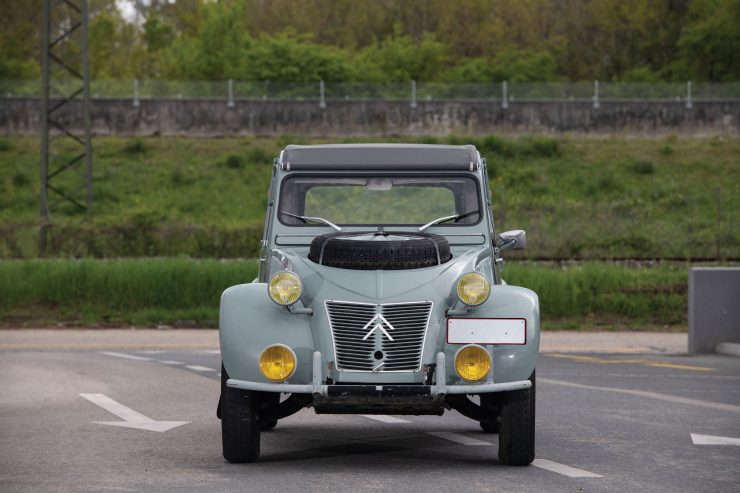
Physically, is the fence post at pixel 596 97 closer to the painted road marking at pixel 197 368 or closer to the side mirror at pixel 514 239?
the painted road marking at pixel 197 368

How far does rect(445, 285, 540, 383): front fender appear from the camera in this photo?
978cm

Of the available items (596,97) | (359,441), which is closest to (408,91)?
(596,97)

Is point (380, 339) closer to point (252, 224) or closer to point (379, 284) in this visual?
point (379, 284)

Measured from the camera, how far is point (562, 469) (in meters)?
9.87

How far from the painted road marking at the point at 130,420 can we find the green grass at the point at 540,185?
22142mm

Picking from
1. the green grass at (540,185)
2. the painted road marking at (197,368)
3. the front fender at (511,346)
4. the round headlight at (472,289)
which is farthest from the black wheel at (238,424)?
the green grass at (540,185)

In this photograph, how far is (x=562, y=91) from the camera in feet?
210

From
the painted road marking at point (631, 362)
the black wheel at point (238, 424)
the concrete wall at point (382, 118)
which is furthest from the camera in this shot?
the concrete wall at point (382, 118)

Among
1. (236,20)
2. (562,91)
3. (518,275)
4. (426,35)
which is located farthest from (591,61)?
(518,275)

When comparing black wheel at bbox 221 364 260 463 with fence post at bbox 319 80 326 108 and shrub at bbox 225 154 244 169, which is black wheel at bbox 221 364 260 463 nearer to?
shrub at bbox 225 154 244 169

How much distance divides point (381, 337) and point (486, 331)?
68 centimetres

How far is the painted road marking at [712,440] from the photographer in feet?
36.7

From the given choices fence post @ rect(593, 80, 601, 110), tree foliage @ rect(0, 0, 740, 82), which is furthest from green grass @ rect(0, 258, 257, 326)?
tree foliage @ rect(0, 0, 740, 82)

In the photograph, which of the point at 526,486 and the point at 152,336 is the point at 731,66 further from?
the point at 526,486
